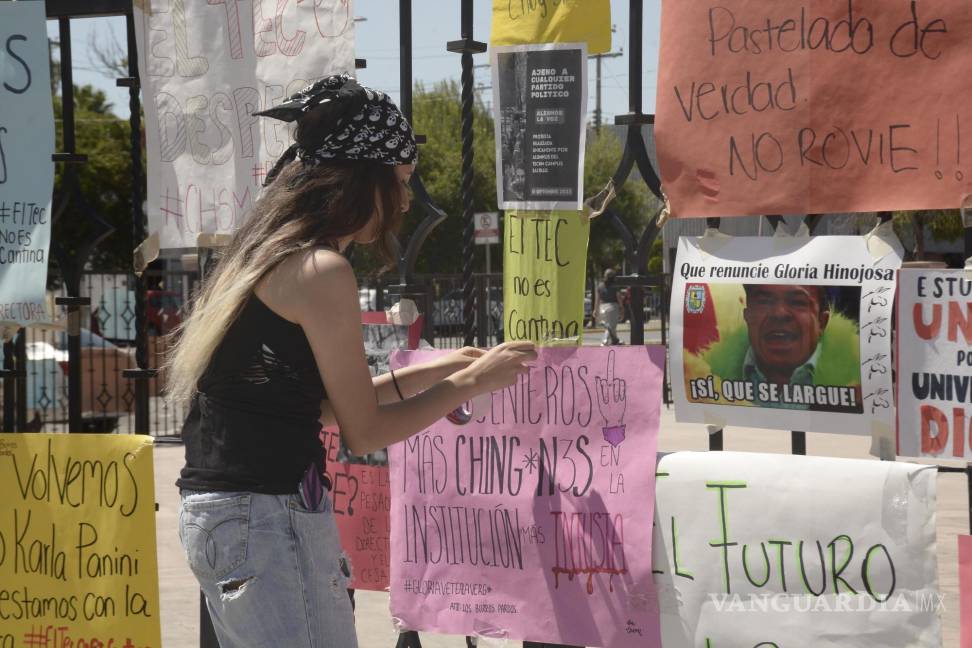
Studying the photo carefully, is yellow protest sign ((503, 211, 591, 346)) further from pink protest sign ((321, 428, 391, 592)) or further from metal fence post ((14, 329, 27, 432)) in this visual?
metal fence post ((14, 329, 27, 432))

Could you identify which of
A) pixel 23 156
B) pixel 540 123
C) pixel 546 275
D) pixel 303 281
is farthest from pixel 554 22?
pixel 23 156

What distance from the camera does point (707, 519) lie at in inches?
126

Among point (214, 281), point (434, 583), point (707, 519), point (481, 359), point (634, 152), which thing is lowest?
point (434, 583)

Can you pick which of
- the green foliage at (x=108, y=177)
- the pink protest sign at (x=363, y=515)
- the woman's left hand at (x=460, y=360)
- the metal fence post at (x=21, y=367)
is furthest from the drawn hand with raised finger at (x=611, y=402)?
the green foliage at (x=108, y=177)

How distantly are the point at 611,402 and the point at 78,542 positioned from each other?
1905 millimetres

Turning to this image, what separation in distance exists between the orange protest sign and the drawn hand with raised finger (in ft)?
1.59

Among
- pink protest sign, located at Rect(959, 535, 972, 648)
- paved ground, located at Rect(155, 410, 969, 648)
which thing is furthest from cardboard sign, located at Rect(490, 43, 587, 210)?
paved ground, located at Rect(155, 410, 969, 648)

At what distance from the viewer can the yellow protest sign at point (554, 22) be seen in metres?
3.37

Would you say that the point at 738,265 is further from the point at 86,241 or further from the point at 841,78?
the point at 86,241

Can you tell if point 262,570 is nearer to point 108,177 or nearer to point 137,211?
point 137,211

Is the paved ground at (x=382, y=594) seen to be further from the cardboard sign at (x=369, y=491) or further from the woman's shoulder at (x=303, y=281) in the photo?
the woman's shoulder at (x=303, y=281)

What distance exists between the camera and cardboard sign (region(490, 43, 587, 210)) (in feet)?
11.2

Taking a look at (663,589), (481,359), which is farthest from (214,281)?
(663,589)

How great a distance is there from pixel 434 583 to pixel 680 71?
5.26 ft
